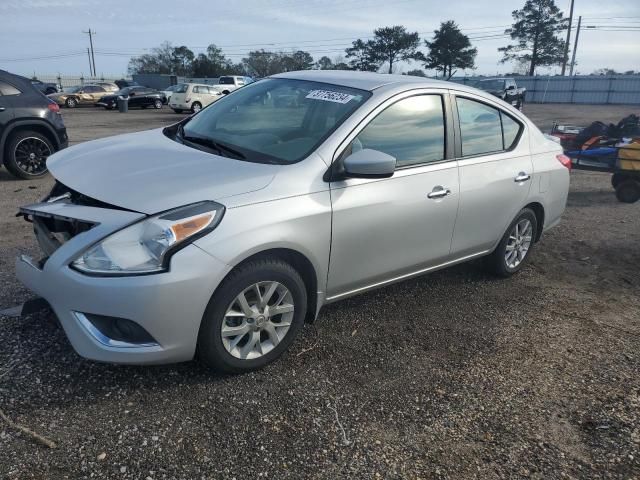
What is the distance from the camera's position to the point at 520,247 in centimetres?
471

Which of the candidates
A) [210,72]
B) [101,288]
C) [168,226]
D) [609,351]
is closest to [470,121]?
[609,351]

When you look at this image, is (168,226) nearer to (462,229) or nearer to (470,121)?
(462,229)

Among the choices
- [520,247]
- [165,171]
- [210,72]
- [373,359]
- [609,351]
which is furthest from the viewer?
[210,72]

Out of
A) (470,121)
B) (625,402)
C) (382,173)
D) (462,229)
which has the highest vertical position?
(470,121)

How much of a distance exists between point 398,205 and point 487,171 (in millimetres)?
1077

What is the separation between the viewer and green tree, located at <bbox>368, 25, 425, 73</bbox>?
5962 cm

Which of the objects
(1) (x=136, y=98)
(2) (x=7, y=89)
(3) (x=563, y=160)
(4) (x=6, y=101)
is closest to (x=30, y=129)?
(4) (x=6, y=101)

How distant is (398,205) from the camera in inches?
133

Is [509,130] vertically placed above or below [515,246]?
above

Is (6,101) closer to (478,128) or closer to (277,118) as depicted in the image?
(277,118)

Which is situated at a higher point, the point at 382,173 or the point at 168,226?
the point at 382,173

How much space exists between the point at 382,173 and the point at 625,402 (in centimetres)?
192

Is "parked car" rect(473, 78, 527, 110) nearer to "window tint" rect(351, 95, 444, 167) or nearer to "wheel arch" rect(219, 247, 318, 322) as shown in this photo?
"window tint" rect(351, 95, 444, 167)

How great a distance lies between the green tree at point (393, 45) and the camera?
59.6 meters
